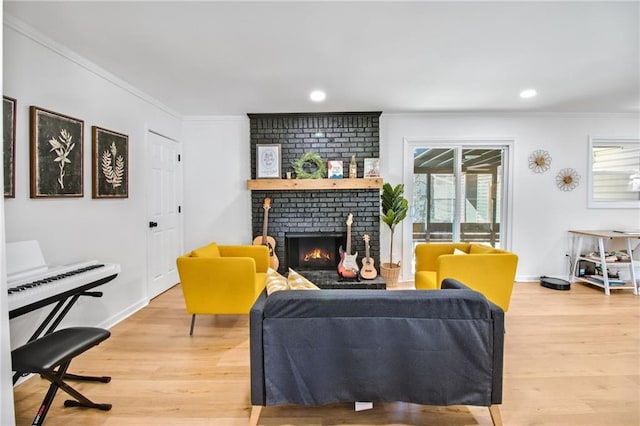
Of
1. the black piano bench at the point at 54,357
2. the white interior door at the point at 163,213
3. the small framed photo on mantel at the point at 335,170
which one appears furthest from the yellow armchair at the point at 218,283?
the small framed photo on mantel at the point at 335,170

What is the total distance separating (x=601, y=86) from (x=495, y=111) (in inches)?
45.7

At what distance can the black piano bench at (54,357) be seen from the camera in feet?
4.87

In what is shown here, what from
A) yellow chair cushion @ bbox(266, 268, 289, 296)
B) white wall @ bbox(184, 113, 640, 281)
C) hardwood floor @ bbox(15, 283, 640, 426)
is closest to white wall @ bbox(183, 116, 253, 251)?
white wall @ bbox(184, 113, 640, 281)

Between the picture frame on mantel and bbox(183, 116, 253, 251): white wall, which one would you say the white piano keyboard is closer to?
bbox(183, 116, 253, 251): white wall

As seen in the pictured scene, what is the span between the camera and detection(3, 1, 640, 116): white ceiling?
6.42 ft

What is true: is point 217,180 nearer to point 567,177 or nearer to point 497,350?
point 497,350

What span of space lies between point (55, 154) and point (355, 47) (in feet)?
7.87

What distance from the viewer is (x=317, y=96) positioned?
142 inches

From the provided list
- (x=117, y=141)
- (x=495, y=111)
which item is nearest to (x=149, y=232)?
(x=117, y=141)

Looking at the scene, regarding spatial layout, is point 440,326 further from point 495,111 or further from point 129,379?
point 495,111

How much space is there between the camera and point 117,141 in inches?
119

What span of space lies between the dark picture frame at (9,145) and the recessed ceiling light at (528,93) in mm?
4531

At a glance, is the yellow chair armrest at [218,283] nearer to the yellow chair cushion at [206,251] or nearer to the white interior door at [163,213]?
the yellow chair cushion at [206,251]

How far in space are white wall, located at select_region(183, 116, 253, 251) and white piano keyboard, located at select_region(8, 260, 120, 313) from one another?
7.03 feet
